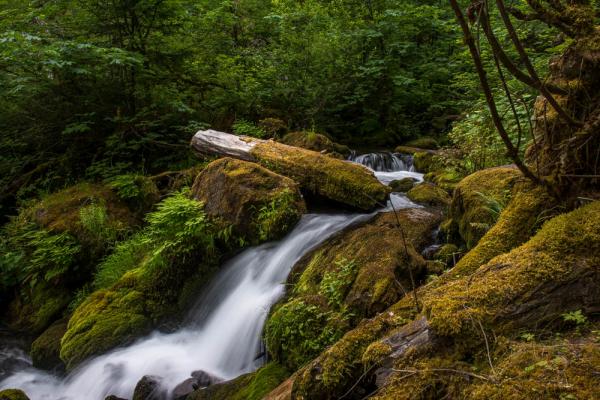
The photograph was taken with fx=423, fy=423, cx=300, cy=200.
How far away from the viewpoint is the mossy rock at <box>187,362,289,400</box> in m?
3.67

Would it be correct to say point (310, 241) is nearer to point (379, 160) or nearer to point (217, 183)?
point (217, 183)

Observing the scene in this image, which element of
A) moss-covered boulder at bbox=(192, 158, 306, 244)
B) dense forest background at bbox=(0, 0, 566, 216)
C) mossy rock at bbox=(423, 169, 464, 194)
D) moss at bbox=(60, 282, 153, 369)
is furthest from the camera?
dense forest background at bbox=(0, 0, 566, 216)

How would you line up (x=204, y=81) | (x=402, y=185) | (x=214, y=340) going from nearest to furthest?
1. (x=214, y=340)
2. (x=402, y=185)
3. (x=204, y=81)

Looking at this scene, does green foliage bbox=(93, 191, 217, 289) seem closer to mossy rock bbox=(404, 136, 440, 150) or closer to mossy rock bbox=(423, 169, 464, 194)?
mossy rock bbox=(423, 169, 464, 194)

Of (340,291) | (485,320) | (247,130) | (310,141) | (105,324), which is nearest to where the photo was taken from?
(485,320)

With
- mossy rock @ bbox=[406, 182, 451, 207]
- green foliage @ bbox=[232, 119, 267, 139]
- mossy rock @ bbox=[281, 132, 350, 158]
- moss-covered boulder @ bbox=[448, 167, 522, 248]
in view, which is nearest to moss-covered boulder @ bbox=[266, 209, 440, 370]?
moss-covered boulder @ bbox=[448, 167, 522, 248]

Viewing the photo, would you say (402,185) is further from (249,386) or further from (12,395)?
(12,395)

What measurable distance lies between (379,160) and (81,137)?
712 centimetres

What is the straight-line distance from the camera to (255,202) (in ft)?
20.6

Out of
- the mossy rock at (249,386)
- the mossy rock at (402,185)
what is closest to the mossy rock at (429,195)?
the mossy rock at (402,185)

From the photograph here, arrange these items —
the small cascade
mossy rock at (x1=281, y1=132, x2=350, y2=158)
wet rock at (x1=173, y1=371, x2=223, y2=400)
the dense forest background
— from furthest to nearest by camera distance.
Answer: the small cascade → mossy rock at (x1=281, y1=132, x2=350, y2=158) → the dense forest background → wet rock at (x1=173, y1=371, x2=223, y2=400)

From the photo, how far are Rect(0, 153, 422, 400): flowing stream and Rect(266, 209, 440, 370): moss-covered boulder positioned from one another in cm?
64

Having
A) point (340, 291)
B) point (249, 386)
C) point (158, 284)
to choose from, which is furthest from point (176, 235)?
point (340, 291)

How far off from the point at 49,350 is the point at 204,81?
7.21 metres
